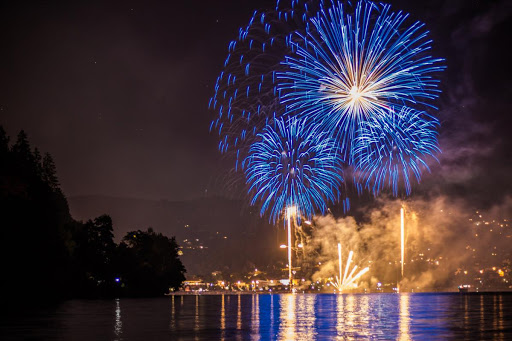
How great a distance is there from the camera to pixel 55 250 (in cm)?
9625

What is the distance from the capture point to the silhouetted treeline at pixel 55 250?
76.6 m

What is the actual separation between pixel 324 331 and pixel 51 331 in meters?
18.6

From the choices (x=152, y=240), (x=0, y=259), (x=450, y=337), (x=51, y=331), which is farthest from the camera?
(x=152, y=240)

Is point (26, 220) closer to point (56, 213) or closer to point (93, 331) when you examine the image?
point (56, 213)

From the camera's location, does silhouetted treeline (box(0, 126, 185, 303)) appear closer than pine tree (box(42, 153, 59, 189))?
Yes

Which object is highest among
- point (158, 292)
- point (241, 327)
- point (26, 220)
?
point (26, 220)

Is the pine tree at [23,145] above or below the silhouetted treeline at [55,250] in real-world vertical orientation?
above

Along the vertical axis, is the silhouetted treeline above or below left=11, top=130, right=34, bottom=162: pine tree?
below

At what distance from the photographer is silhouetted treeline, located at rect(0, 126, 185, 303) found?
7662 centimetres

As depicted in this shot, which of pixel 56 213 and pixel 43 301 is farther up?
pixel 56 213

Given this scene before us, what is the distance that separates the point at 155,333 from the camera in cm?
4169

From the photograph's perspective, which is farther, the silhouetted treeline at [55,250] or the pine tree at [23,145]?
the pine tree at [23,145]

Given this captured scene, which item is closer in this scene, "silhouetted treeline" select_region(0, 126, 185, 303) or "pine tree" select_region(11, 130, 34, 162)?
"silhouetted treeline" select_region(0, 126, 185, 303)

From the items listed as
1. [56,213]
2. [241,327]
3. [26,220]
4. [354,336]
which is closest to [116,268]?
[56,213]
